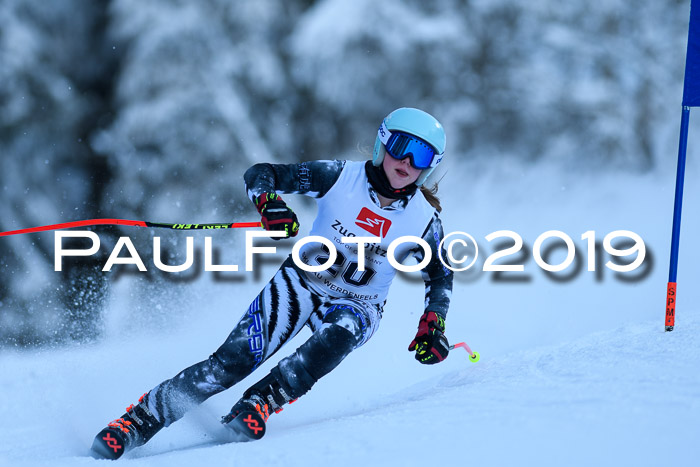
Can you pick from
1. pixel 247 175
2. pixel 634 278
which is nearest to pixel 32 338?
pixel 247 175

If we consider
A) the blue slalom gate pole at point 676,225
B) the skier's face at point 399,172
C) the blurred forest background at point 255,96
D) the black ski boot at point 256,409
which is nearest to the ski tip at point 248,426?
the black ski boot at point 256,409

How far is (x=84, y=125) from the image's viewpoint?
7.72 metres

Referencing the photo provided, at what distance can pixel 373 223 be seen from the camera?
Answer: 3.06 m

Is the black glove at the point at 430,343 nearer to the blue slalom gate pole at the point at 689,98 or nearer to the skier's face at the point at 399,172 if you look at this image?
the skier's face at the point at 399,172

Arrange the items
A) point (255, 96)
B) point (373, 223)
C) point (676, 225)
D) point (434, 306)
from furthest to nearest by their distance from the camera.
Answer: point (255, 96) < point (676, 225) < point (434, 306) < point (373, 223)

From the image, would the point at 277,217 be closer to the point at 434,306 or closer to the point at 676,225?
the point at 434,306

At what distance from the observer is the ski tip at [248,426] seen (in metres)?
2.69

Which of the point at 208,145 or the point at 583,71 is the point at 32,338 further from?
the point at 583,71

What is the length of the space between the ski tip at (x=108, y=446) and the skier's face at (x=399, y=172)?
1.59 m

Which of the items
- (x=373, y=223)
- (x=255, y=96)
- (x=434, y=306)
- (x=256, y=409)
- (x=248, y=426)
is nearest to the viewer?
(x=248, y=426)

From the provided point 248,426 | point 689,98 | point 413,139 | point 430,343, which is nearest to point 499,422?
point 430,343

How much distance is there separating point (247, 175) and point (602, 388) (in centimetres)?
172

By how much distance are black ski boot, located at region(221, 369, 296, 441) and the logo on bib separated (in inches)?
30.8

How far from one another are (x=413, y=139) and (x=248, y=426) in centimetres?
140
